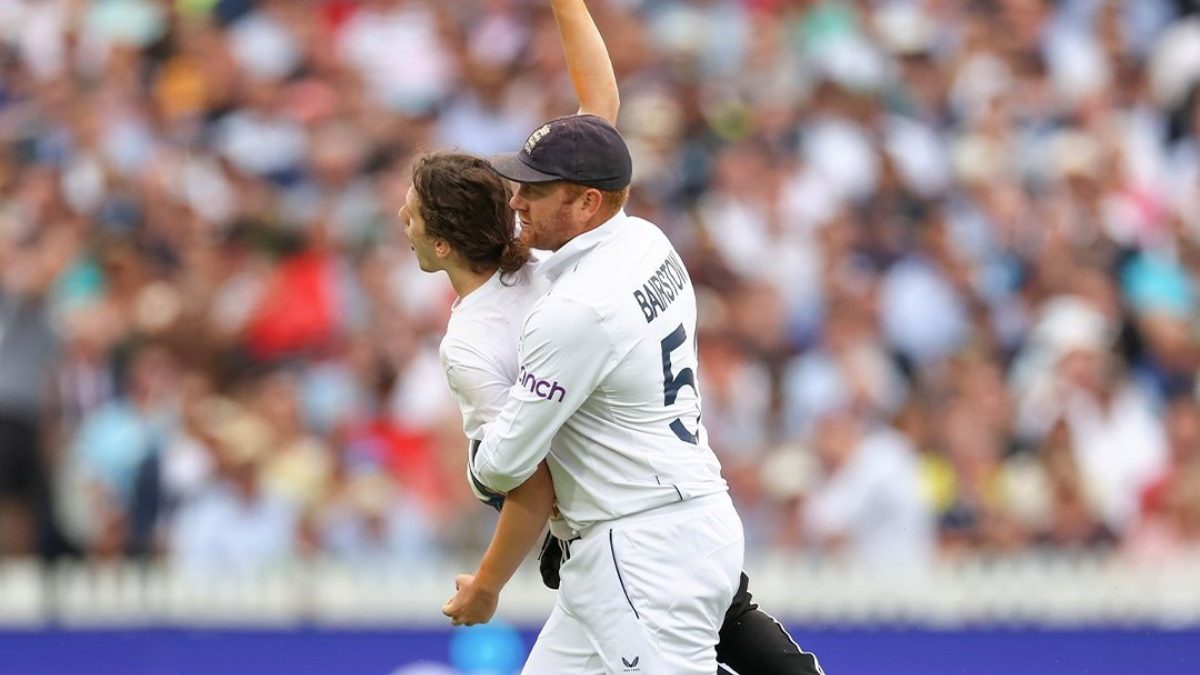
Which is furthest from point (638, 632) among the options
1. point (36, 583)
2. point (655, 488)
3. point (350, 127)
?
point (350, 127)

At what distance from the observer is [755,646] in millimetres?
5270

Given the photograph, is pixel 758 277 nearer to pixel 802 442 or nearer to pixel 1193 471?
pixel 802 442

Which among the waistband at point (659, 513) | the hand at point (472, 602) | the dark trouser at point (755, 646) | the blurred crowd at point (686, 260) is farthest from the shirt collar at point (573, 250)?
the blurred crowd at point (686, 260)

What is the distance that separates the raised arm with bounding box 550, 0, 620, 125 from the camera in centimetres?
573

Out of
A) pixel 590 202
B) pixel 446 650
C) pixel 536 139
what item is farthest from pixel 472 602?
pixel 446 650

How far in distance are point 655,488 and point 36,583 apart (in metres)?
4.57

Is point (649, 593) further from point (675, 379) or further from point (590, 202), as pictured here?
point (590, 202)

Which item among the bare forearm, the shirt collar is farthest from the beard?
the bare forearm

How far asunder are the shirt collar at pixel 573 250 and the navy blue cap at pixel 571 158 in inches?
4.7

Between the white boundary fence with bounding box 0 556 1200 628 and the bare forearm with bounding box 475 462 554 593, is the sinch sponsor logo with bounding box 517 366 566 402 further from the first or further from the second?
the white boundary fence with bounding box 0 556 1200 628

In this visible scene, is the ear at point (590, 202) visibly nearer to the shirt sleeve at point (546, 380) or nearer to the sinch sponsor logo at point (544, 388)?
the shirt sleeve at point (546, 380)

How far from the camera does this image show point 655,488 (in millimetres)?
5059

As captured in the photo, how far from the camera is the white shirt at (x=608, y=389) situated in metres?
4.89

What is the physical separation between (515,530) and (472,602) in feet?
0.72
